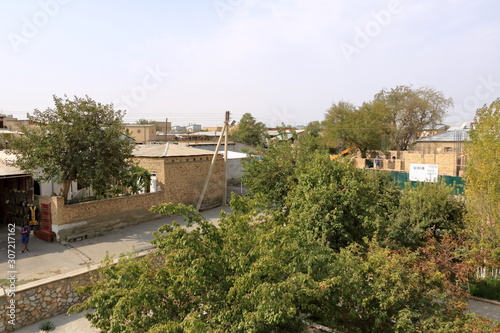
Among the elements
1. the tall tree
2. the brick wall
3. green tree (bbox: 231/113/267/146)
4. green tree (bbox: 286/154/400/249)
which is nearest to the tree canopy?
the tall tree

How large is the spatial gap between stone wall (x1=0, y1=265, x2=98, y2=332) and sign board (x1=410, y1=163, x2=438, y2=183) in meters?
23.5

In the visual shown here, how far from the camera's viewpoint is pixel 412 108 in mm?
44531

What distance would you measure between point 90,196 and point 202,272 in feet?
42.0

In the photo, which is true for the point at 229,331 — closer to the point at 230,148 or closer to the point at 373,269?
the point at 373,269

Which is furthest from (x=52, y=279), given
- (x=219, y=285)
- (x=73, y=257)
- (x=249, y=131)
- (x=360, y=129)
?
(x=249, y=131)

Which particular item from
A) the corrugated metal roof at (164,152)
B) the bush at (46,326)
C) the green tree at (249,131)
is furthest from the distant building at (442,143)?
the bush at (46,326)

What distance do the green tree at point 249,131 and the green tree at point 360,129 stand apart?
42.2 feet

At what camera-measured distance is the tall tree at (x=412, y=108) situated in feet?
146

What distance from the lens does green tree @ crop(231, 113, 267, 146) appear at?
56.5 metres

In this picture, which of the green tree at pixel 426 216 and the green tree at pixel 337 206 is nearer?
the green tree at pixel 337 206

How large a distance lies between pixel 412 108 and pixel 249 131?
2351 cm

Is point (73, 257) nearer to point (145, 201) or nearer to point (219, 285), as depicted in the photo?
point (145, 201)

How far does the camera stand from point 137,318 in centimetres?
649

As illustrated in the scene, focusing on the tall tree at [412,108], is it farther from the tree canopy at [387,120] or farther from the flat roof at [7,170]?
the flat roof at [7,170]
